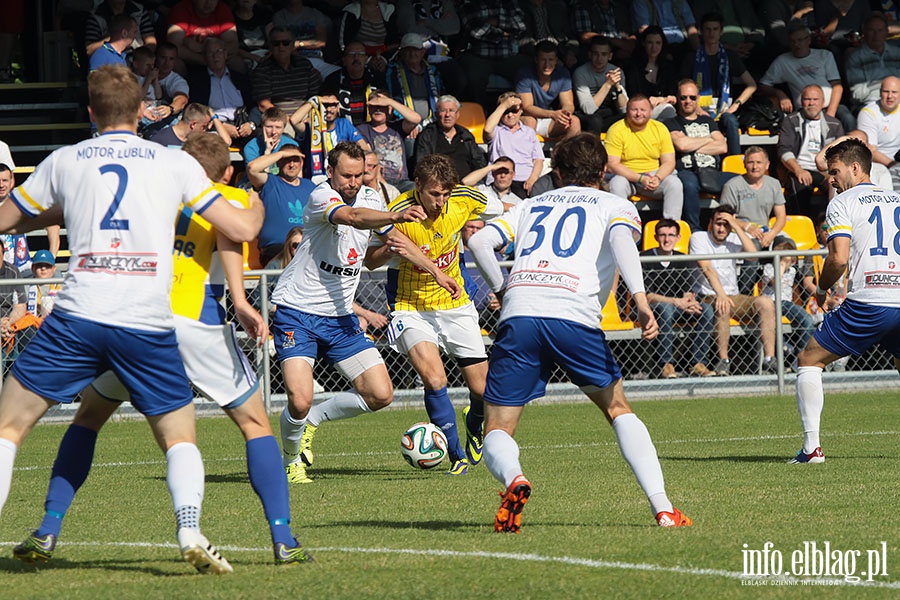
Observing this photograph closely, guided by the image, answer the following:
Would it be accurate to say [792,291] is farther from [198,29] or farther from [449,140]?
[198,29]

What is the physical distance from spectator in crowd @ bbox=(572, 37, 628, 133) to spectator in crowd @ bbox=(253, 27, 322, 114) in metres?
3.73

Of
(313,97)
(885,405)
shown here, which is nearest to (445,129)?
(313,97)

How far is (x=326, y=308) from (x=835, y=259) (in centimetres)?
347

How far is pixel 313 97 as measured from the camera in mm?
16234

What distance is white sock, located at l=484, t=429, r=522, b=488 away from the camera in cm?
654

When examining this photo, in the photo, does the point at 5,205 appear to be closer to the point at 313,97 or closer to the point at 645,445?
the point at 645,445

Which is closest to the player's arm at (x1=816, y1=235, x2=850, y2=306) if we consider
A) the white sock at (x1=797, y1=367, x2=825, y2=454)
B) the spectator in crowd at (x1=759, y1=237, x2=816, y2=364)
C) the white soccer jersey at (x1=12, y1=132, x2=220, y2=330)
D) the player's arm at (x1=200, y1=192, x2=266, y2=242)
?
the white sock at (x1=797, y1=367, x2=825, y2=454)

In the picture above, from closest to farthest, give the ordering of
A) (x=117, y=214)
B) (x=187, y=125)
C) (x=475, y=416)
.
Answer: (x=117, y=214) → (x=475, y=416) → (x=187, y=125)

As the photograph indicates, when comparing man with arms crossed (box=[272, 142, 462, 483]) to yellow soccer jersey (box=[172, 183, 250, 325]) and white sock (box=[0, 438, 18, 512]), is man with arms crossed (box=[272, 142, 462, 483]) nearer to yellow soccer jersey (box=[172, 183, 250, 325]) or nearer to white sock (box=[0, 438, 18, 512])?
yellow soccer jersey (box=[172, 183, 250, 325])

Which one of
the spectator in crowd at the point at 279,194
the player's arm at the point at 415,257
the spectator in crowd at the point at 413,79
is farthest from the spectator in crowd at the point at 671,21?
the player's arm at the point at 415,257

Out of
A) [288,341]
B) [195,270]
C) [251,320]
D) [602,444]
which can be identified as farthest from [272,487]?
[602,444]

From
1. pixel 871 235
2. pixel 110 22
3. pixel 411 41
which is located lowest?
pixel 871 235

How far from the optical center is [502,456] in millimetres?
6625

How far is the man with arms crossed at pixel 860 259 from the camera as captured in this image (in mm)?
9312
